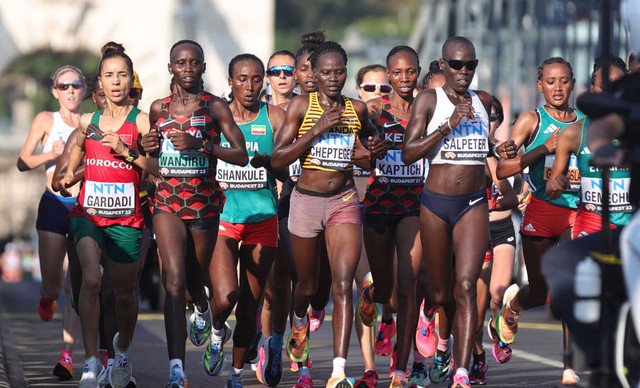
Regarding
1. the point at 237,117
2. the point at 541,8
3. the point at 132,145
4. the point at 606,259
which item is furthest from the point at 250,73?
the point at 541,8

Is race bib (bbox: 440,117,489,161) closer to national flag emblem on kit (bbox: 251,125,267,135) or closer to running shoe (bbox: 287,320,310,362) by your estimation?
national flag emblem on kit (bbox: 251,125,267,135)

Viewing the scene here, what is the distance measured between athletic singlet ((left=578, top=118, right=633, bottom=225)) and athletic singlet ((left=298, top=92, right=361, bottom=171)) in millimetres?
1505

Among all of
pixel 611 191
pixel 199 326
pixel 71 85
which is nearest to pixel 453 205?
pixel 611 191

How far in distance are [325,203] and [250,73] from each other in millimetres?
1246

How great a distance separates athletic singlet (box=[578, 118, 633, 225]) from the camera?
9.98 metres

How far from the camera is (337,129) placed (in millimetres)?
9781

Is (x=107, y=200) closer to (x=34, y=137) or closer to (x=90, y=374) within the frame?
(x=90, y=374)

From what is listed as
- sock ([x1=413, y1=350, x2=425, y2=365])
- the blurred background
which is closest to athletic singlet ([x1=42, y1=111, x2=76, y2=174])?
sock ([x1=413, y1=350, x2=425, y2=365])

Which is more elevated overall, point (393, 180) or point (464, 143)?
point (464, 143)

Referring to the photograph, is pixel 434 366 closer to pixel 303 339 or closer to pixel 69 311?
pixel 303 339

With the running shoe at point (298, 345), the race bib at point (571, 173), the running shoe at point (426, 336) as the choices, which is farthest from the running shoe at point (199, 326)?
the race bib at point (571, 173)

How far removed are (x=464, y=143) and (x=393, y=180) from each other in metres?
1.02

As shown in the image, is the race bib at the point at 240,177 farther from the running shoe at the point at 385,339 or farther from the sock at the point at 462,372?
the sock at the point at 462,372

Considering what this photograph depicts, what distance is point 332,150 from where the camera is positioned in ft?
32.0
